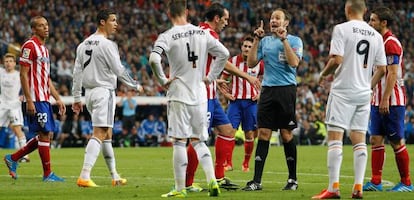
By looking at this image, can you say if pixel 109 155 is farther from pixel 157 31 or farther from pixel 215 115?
pixel 157 31

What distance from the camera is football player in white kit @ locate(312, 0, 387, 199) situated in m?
12.0

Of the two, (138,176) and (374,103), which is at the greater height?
(374,103)

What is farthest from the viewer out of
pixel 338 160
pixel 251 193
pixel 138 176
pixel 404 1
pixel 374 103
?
pixel 404 1

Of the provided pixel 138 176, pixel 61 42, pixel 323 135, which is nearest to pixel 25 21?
pixel 61 42

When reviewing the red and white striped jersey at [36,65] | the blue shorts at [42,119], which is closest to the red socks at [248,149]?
the blue shorts at [42,119]

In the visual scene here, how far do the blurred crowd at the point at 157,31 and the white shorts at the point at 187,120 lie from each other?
21.7 meters

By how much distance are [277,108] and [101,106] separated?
2.58 m

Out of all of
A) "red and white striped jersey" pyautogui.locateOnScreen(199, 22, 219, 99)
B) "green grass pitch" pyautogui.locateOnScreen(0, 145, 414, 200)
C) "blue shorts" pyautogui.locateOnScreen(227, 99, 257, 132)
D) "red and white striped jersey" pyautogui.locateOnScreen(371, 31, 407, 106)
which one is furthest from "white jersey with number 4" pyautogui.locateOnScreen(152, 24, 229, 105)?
"blue shorts" pyautogui.locateOnScreen(227, 99, 257, 132)

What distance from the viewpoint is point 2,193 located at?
13.1 meters

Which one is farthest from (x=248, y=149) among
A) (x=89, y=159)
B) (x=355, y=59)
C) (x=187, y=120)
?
(x=355, y=59)

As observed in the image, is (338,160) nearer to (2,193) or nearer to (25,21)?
(2,193)

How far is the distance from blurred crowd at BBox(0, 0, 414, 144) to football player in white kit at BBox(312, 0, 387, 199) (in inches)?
849

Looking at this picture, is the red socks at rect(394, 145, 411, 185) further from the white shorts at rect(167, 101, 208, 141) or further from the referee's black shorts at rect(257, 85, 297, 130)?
the white shorts at rect(167, 101, 208, 141)

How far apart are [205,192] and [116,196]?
1329 millimetres
